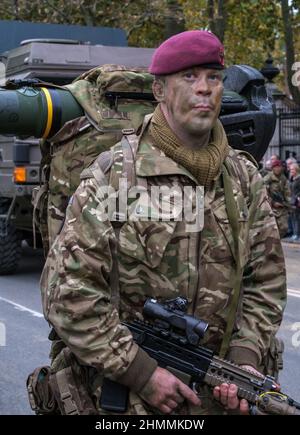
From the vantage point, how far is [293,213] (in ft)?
52.0

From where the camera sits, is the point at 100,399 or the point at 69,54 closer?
the point at 100,399

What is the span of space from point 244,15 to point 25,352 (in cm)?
1701

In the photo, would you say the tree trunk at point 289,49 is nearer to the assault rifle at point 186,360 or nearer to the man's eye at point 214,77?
the man's eye at point 214,77

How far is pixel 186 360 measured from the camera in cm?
237

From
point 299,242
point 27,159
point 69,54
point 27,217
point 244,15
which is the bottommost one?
point 299,242

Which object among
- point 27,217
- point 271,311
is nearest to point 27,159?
point 27,217

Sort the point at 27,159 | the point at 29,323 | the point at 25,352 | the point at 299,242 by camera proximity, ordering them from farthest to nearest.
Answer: the point at 299,242, the point at 27,159, the point at 29,323, the point at 25,352

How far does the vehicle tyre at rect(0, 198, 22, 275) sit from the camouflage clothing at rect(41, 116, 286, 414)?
7.90 meters

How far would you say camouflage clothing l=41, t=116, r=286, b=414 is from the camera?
2324 mm

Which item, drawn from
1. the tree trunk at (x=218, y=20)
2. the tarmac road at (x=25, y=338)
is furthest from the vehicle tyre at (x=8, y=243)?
the tree trunk at (x=218, y=20)

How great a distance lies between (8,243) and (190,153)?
814 centimetres

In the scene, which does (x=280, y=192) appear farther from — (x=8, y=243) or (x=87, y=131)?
(x=87, y=131)

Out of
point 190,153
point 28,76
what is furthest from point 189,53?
point 28,76

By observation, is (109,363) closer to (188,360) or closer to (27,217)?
(188,360)
